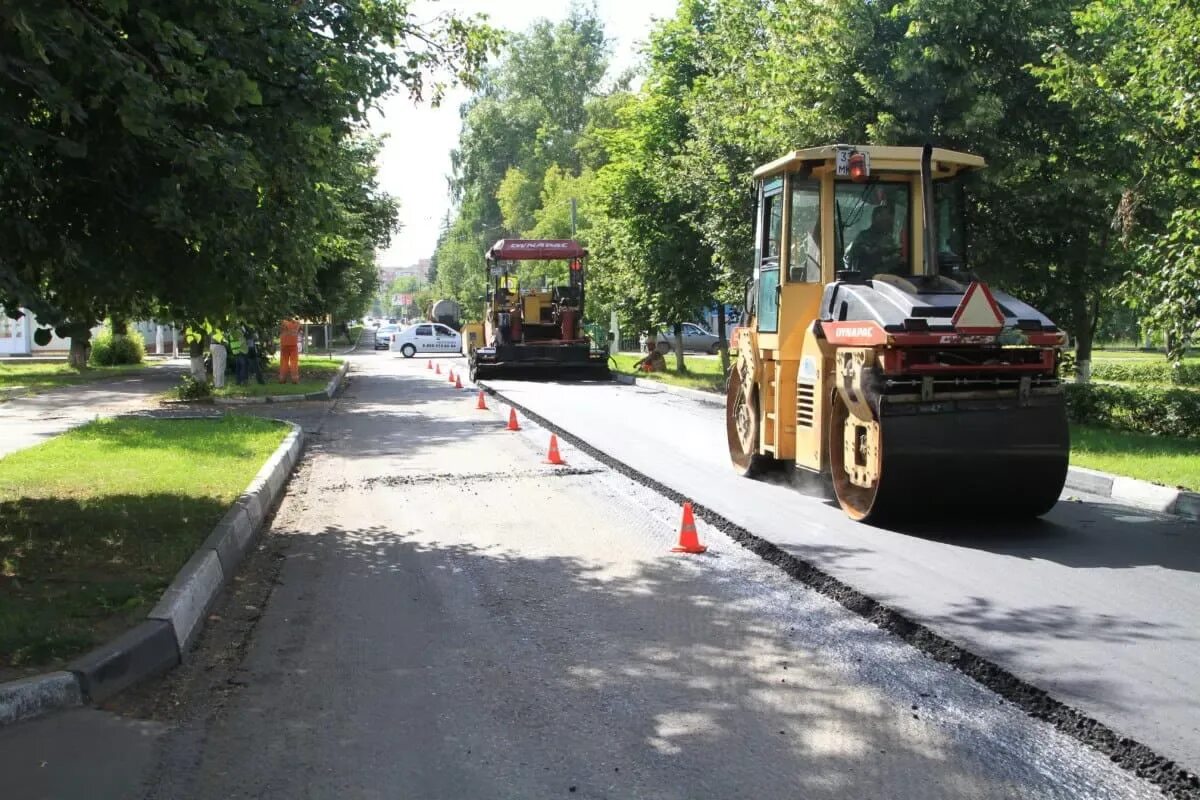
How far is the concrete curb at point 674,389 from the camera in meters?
22.3

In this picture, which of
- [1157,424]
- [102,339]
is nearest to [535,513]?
[1157,424]

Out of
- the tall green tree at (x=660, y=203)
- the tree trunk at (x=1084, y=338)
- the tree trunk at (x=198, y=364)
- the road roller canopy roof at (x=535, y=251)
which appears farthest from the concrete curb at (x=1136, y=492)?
the road roller canopy roof at (x=535, y=251)

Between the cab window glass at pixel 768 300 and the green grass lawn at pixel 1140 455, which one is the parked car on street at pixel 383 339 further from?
the cab window glass at pixel 768 300

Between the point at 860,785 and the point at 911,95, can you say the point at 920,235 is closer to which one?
the point at 911,95

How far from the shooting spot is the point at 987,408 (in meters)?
8.09

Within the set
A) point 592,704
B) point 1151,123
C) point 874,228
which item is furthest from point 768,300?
point 592,704

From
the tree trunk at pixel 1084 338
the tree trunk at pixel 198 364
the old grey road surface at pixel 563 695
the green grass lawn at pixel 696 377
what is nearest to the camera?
the old grey road surface at pixel 563 695

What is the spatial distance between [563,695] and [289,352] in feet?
75.0

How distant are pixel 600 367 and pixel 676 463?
1637cm

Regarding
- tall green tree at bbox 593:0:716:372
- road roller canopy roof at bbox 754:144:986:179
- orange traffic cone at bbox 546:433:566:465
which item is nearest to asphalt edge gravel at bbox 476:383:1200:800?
road roller canopy roof at bbox 754:144:986:179

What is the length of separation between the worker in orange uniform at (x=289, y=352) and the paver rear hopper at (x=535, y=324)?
468 cm

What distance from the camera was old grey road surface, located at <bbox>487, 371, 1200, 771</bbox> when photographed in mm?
4828

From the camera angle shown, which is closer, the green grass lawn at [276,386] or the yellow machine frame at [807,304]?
the yellow machine frame at [807,304]

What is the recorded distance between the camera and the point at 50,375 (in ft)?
101
